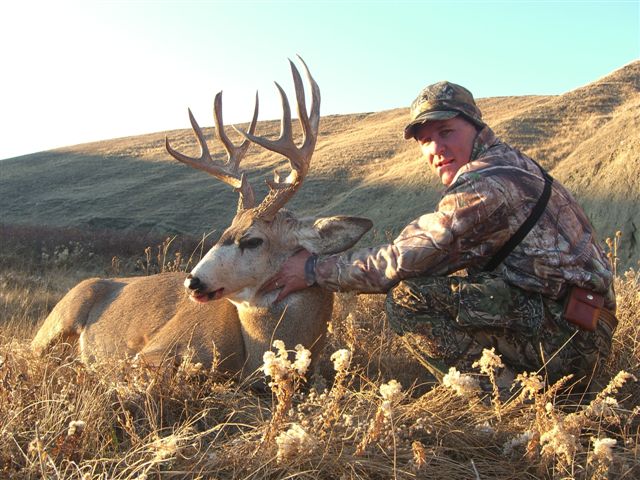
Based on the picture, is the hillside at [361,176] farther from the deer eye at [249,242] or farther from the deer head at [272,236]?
the deer eye at [249,242]

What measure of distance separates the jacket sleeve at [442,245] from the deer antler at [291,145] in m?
0.62

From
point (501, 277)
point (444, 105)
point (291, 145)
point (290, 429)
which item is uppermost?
point (444, 105)

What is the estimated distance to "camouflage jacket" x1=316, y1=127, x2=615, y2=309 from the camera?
3633mm

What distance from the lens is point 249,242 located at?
167 inches

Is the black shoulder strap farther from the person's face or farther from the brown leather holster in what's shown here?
the person's face

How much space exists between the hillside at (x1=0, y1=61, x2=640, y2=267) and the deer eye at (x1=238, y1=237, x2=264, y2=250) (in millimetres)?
11447

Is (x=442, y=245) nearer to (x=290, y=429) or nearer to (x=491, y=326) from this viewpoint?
(x=491, y=326)

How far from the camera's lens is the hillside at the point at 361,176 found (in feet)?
59.9

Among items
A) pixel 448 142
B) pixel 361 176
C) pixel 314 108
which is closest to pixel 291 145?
pixel 314 108

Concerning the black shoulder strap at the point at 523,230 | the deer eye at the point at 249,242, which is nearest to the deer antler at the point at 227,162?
the deer eye at the point at 249,242

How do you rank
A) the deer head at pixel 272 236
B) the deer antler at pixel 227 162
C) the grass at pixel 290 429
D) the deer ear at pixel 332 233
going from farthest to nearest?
the deer antler at pixel 227 162 < the deer ear at pixel 332 233 < the deer head at pixel 272 236 < the grass at pixel 290 429

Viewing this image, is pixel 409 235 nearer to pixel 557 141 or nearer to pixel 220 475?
pixel 220 475

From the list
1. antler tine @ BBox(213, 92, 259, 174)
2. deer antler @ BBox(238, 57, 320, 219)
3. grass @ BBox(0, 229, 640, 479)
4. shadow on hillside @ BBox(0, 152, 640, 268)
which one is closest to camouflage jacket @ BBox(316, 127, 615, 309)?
grass @ BBox(0, 229, 640, 479)

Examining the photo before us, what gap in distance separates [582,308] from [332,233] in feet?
Result: 5.09
